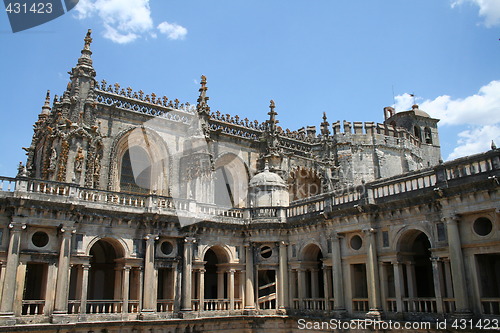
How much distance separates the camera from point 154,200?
2539cm

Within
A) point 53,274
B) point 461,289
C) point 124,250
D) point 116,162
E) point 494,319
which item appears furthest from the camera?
point 116,162

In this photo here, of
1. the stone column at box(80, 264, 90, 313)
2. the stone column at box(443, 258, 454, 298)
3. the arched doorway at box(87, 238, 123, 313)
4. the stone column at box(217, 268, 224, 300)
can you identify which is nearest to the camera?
the stone column at box(443, 258, 454, 298)

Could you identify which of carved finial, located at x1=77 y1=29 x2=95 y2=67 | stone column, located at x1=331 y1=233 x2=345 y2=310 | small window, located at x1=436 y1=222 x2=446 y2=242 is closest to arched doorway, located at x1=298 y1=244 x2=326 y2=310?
stone column, located at x1=331 y1=233 x2=345 y2=310

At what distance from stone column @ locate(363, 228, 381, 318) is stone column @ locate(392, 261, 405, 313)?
969 millimetres

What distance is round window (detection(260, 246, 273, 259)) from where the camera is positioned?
28.7 meters

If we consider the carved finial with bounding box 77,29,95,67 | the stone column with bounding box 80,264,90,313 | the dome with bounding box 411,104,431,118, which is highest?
the dome with bounding box 411,104,431,118

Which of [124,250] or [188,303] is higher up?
[124,250]

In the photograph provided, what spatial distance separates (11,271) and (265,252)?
46.9 feet

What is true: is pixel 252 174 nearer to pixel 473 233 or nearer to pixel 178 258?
pixel 178 258

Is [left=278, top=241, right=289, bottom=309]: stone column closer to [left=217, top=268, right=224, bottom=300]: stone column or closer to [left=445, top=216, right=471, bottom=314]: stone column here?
[left=217, top=268, right=224, bottom=300]: stone column

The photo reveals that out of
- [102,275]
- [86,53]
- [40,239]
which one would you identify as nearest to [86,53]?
[86,53]

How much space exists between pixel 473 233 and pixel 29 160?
3109 cm

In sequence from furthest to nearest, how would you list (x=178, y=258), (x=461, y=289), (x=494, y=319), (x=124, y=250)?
(x=178, y=258)
(x=124, y=250)
(x=461, y=289)
(x=494, y=319)

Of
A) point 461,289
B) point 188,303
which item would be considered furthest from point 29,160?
point 461,289
